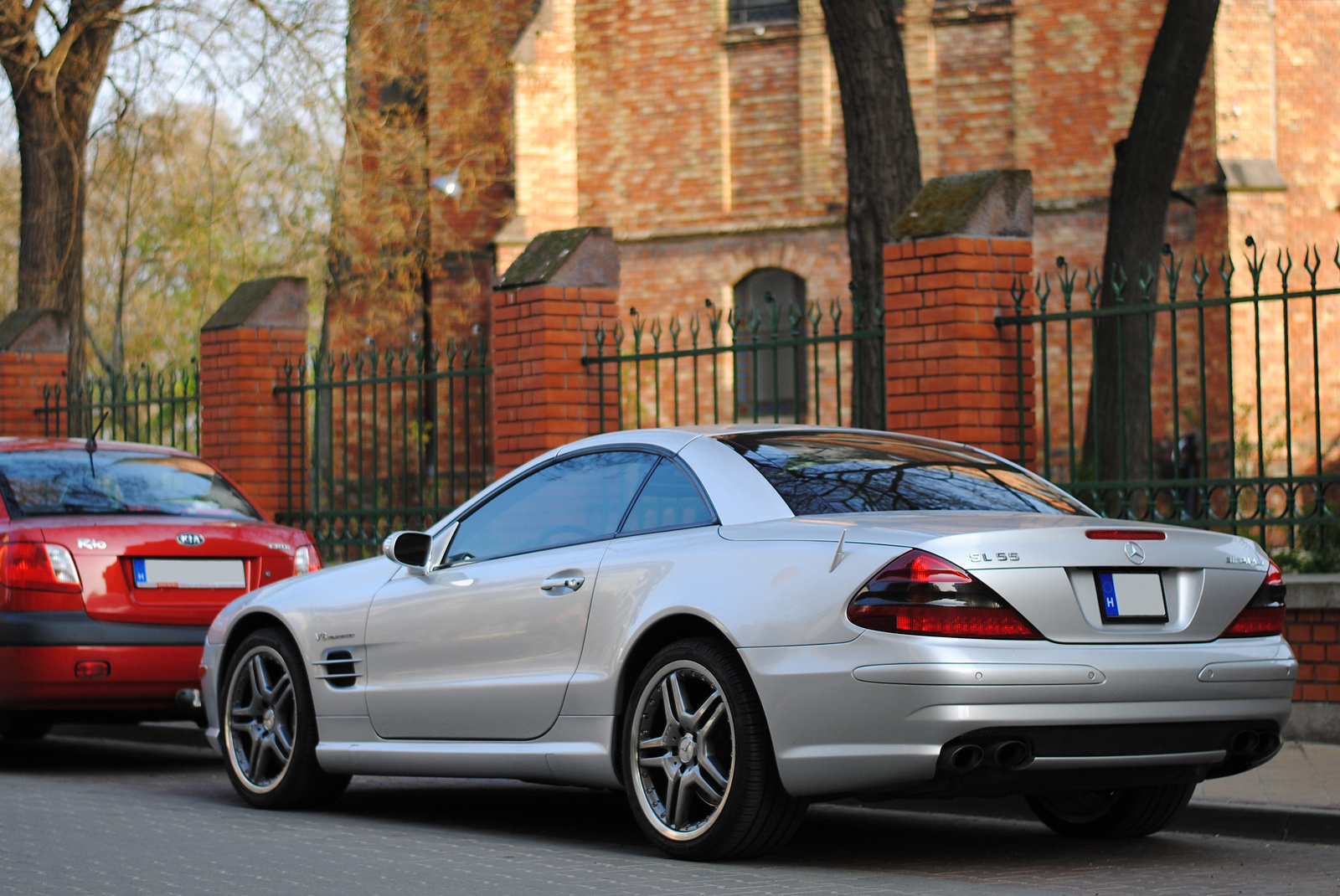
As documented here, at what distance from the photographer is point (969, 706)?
16.1 feet

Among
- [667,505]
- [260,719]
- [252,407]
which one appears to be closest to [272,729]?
[260,719]

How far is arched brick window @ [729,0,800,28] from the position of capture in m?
25.4

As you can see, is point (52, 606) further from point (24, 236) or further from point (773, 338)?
point (24, 236)

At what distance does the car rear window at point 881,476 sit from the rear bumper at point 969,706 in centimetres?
71

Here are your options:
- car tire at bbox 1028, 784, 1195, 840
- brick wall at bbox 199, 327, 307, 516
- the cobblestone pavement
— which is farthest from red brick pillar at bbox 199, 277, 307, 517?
car tire at bbox 1028, 784, 1195, 840

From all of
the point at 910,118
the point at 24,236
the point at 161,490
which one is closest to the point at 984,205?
the point at 910,118

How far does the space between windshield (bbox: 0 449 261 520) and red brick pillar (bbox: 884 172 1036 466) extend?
12.0 feet

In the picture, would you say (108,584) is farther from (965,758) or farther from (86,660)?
(965,758)

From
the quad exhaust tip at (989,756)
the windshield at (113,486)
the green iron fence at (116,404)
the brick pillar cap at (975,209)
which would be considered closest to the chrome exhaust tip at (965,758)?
the quad exhaust tip at (989,756)

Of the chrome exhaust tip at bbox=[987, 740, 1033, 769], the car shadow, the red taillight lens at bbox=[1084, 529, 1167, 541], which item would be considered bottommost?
the car shadow

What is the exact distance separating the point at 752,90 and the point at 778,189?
59.5 inches

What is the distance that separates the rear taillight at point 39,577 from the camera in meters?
8.22

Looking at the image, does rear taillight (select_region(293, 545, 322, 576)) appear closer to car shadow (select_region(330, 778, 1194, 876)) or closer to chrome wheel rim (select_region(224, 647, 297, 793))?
car shadow (select_region(330, 778, 1194, 876))

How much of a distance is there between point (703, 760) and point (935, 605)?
98 cm
